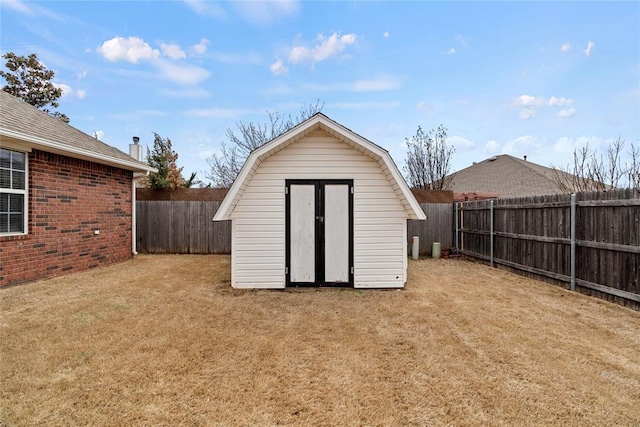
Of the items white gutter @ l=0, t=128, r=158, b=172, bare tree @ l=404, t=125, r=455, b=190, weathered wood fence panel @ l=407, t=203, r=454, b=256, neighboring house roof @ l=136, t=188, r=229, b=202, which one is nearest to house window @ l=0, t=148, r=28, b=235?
white gutter @ l=0, t=128, r=158, b=172

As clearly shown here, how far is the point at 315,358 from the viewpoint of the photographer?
3236 millimetres

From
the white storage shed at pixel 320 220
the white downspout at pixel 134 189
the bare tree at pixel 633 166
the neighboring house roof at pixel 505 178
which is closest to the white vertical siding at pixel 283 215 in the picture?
the white storage shed at pixel 320 220

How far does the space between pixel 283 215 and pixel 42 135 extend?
526 cm

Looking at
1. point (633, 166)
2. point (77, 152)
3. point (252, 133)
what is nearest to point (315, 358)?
point (77, 152)

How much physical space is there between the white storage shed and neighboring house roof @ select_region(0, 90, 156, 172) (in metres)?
4.08

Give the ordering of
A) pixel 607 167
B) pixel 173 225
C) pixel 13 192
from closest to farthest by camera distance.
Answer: pixel 13 192, pixel 607 167, pixel 173 225

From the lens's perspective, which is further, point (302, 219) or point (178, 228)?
point (178, 228)

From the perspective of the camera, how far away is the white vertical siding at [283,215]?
20.2 feet

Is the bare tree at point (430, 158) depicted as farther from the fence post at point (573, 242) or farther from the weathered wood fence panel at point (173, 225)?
the weathered wood fence panel at point (173, 225)

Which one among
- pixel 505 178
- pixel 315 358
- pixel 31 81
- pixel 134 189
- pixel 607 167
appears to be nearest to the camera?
pixel 315 358

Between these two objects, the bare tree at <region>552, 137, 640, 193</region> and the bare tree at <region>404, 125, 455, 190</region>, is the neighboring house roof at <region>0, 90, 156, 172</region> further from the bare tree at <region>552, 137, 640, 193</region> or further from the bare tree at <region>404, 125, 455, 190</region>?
the bare tree at <region>552, 137, 640, 193</region>

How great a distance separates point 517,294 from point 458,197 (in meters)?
9.24

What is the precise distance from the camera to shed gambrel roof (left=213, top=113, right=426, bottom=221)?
5824 millimetres

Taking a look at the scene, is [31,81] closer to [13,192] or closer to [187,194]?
[187,194]
